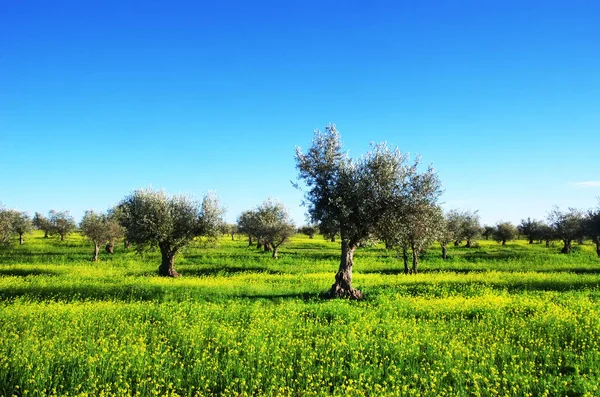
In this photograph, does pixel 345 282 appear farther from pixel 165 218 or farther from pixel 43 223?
pixel 43 223

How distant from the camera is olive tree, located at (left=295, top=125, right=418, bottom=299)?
2239 cm

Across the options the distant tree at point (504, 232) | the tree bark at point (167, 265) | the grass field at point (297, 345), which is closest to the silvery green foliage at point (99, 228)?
the tree bark at point (167, 265)

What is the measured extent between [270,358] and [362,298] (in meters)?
12.2

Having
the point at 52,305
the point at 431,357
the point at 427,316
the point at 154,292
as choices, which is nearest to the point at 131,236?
the point at 154,292

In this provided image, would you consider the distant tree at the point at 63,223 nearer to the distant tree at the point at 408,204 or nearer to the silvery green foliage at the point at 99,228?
the silvery green foliage at the point at 99,228

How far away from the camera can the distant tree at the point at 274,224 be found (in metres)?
55.2

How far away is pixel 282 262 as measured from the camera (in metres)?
46.5

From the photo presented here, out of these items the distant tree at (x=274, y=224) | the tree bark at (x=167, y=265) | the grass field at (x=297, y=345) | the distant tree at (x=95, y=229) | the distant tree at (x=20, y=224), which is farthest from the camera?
the distant tree at (x=20, y=224)

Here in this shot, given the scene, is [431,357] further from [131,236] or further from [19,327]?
[131,236]

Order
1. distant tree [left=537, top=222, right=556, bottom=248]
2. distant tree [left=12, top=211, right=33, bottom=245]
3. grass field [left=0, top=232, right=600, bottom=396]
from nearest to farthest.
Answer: grass field [left=0, top=232, right=600, bottom=396] → distant tree [left=12, top=211, right=33, bottom=245] → distant tree [left=537, top=222, right=556, bottom=248]

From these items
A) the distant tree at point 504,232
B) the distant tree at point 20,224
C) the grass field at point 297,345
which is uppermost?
the distant tree at point 20,224

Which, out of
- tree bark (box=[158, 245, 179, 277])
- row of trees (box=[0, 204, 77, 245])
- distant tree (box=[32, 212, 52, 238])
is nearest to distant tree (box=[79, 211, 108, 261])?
row of trees (box=[0, 204, 77, 245])

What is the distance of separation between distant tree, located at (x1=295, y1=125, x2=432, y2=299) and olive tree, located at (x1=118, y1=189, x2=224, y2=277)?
1549cm

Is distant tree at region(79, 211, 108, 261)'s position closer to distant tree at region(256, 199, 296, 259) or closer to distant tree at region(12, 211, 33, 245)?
distant tree at region(256, 199, 296, 259)
